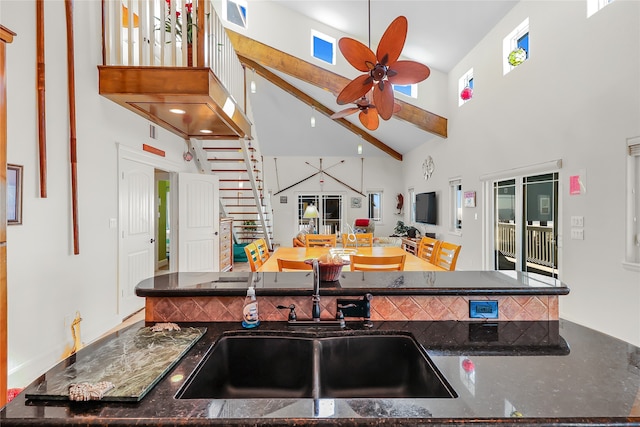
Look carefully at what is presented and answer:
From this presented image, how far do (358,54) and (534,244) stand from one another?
3.15 metres

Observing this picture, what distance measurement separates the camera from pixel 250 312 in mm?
1206

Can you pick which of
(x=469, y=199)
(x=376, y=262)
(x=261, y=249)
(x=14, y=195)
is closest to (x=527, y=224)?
(x=469, y=199)

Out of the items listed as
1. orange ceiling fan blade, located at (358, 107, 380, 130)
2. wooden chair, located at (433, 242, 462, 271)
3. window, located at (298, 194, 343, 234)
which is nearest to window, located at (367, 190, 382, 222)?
window, located at (298, 194, 343, 234)

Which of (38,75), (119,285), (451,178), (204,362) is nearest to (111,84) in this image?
(38,75)

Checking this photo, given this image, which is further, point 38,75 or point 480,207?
point 480,207

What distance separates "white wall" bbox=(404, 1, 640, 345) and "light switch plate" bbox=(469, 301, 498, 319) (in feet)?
7.15

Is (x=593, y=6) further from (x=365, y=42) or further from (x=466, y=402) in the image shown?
(x=466, y=402)

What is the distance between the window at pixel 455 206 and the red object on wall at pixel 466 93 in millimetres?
1409

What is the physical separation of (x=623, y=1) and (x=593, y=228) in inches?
72.1

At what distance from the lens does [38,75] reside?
8.05 ft

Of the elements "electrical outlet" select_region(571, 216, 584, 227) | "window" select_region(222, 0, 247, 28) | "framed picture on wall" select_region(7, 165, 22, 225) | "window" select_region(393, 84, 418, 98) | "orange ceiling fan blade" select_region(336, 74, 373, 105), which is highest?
"window" select_region(222, 0, 247, 28)

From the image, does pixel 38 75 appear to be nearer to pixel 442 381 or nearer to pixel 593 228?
pixel 442 381

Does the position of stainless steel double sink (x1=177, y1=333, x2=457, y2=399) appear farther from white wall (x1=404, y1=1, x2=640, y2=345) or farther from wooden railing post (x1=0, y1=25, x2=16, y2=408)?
white wall (x1=404, y1=1, x2=640, y2=345)

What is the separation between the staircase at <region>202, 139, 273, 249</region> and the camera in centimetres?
585
